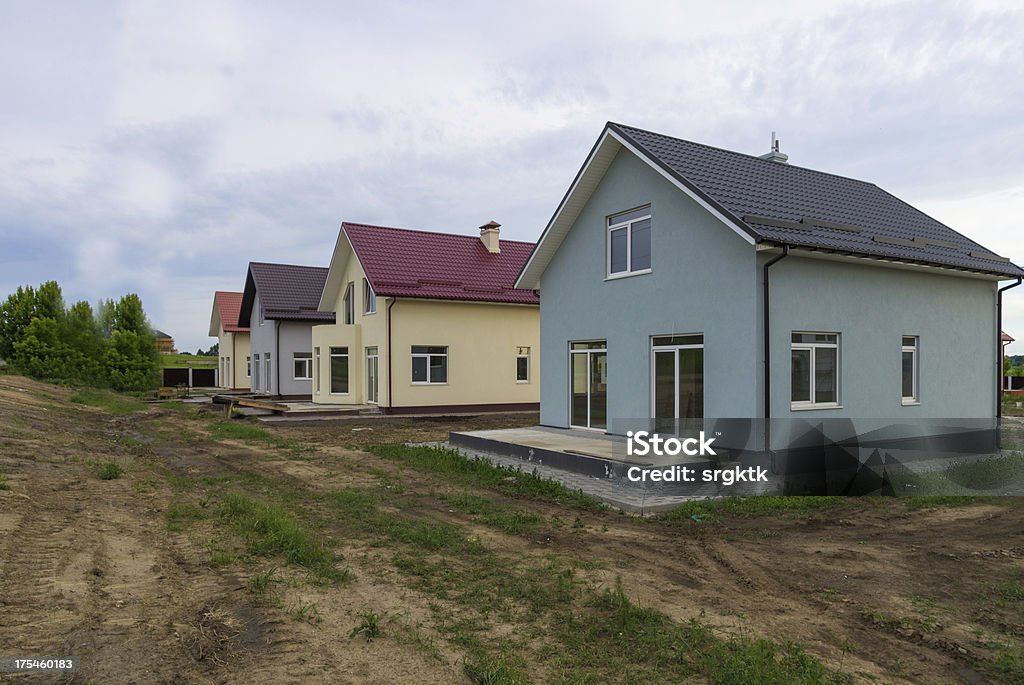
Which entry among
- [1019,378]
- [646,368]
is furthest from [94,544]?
[1019,378]

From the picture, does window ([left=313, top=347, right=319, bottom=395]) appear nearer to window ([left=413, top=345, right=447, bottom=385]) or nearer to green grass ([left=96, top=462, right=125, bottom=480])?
window ([left=413, top=345, right=447, bottom=385])

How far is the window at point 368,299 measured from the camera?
24264 mm

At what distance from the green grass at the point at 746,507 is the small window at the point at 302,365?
24300 millimetres

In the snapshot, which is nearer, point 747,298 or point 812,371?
point 747,298

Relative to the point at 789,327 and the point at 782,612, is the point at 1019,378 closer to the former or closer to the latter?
the point at 789,327

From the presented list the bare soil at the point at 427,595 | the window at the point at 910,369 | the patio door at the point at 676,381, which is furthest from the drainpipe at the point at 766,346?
the window at the point at 910,369

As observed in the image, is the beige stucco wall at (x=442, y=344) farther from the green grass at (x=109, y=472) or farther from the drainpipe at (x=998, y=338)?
the drainpipe at (x=998, y=338)

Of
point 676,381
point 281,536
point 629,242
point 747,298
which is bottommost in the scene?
point 281,536

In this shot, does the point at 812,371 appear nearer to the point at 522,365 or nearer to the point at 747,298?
the point at 747,298

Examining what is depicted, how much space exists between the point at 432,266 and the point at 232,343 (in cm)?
2029

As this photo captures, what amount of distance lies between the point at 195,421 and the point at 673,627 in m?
20.6

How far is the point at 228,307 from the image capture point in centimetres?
4144

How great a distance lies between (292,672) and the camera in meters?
4.16

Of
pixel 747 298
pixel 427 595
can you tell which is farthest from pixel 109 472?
pixel 747 298
